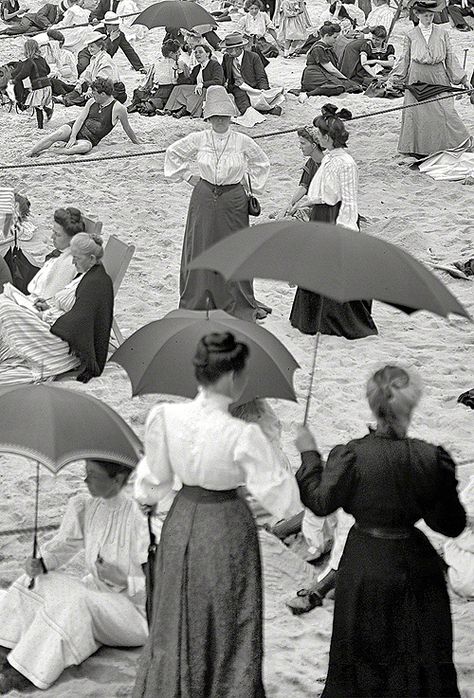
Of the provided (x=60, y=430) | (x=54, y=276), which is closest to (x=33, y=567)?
(x=60, y=430)

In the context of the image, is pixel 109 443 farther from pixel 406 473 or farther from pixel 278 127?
pixel 278 127

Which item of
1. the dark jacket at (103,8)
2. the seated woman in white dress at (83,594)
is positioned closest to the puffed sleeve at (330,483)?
the seated woman in white dress at (83,594)

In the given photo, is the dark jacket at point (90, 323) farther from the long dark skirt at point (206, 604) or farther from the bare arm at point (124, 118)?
the bare arm at point (124, 118)

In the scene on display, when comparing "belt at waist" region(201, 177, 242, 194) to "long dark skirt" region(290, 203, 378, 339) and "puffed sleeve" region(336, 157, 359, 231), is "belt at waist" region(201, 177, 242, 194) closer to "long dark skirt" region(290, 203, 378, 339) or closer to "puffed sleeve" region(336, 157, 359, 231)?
"long dark skirt" region(290, 203, 378, 339)

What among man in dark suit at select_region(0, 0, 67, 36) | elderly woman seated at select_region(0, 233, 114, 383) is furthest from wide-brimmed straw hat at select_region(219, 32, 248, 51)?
elderly woman seated at select_region(0, 233, 114, 383)

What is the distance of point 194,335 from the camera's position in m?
4.66

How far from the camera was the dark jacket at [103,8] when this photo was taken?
59.6 ft

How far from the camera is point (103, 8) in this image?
60.6 ft

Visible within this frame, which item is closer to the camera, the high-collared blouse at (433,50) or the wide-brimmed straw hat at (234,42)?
the high-collared blouse at (433,50)

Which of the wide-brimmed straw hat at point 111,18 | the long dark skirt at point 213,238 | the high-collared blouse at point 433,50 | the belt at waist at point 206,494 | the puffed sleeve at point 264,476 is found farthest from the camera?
the wide-brimmed straw hat at point 111,18

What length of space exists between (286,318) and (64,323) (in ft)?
Answer: 5.93

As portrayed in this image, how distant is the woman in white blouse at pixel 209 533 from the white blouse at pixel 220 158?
13.6 ft

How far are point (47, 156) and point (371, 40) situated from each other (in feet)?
17.3

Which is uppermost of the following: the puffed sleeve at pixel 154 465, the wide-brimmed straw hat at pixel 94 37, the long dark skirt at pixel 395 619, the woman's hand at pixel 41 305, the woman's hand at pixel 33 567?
the puffed sleeve at pixel 154 465
